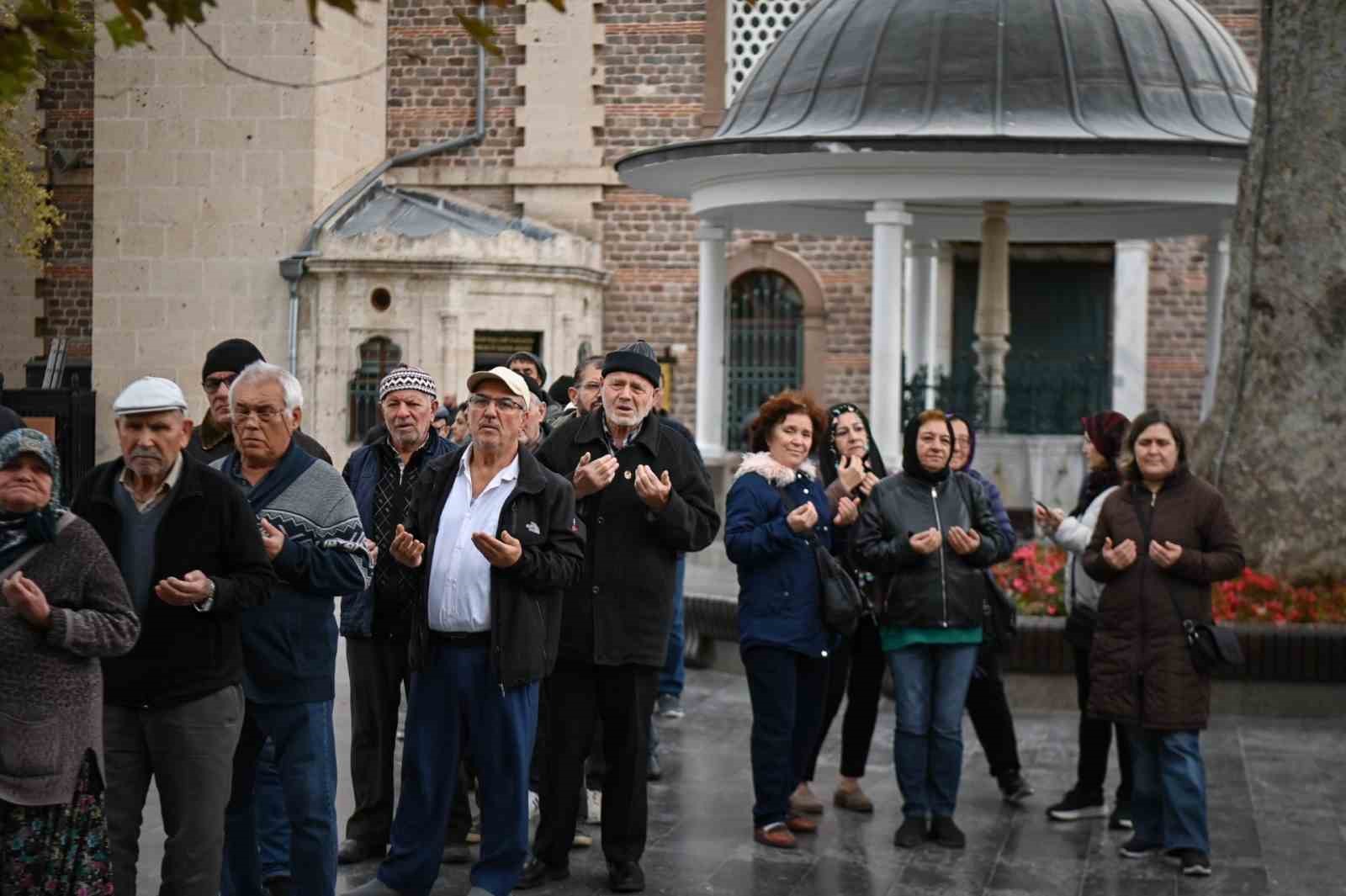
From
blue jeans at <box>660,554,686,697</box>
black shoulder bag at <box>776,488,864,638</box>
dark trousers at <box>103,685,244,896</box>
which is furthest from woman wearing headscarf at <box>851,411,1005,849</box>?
dark trousers at <box>103,685,244,896</box>

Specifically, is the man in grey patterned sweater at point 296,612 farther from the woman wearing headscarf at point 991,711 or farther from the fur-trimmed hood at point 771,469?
the woman wearing headscarf at point 991,711

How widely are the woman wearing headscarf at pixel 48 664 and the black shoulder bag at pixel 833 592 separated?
10.8 feet

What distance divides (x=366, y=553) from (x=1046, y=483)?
12.4 metres

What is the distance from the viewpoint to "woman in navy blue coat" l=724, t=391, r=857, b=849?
8.23 meters

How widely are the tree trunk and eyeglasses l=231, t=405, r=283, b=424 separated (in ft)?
24.1

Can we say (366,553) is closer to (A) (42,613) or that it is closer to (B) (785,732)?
(A) (42,613)

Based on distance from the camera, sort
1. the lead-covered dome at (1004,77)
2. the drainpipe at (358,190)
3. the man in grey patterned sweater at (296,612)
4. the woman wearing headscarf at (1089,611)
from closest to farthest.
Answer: the man in grey patterned sweater at (296,612) → the woman wearing headscarf at (1089,611) → the lead-covered dome at (1004,77) → the drainpipe at (358,190)

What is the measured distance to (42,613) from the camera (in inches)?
215

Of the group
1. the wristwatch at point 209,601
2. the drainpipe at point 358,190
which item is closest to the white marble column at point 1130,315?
the drainpipe at point 358,190

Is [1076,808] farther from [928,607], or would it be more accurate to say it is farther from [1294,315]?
[1294,315]

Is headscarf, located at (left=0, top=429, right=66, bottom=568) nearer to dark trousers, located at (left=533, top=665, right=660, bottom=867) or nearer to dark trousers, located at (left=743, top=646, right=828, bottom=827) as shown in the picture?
dark trousers, located at (left=533, top=665, right=660, bottom=867)

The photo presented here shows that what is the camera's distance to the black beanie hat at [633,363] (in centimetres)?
760

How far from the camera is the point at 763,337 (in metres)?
26.0

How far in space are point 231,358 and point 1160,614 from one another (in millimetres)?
3587
